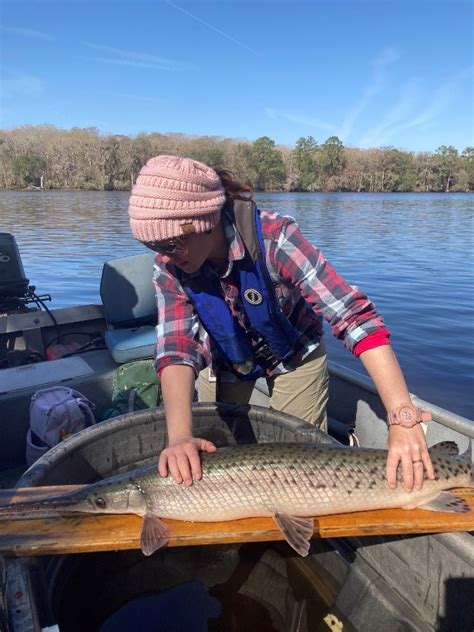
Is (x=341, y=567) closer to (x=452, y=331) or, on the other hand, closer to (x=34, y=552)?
(x=34, y=552)

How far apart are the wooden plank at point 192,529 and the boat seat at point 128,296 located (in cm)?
325

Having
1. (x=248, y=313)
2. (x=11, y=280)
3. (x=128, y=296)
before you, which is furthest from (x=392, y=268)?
(x=248, y=313)

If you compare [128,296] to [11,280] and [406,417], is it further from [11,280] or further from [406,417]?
[406,417]

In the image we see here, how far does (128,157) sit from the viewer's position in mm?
72000

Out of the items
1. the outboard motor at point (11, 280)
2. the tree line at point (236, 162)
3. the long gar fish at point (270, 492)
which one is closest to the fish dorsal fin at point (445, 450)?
the long gar fish at point (270, 492)

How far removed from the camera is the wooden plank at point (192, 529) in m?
2.09

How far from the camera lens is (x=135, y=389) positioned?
4.55 metres

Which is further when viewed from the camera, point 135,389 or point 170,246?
point 135,389

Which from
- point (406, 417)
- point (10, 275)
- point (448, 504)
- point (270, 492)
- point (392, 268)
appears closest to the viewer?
point (406, 417)

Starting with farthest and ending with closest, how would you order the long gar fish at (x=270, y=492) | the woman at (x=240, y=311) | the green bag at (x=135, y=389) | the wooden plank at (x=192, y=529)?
the green bag at (x=135, y=389), the long gar fish at (x=270, y=492), the woman at (x=240, y=311), the wooden plank at (x=192, y=529)

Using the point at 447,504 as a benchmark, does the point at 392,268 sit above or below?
below

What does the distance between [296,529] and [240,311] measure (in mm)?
1197

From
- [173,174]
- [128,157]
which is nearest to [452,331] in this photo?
[173,174]

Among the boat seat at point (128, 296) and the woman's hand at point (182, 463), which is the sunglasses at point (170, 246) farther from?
the boat seat at point (128, 296)
